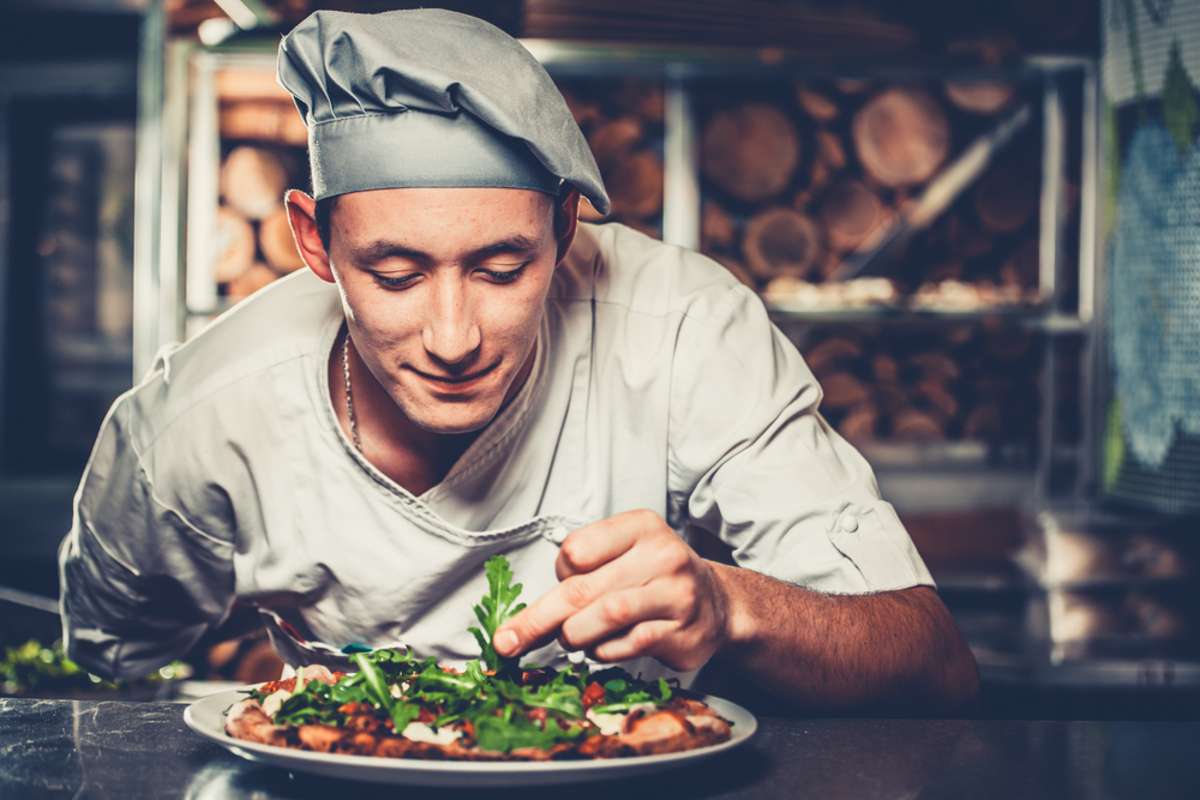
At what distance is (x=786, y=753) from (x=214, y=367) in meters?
1.00

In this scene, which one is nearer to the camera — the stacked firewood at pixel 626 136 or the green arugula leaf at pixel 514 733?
the green arugula leaf at pixel 514 733

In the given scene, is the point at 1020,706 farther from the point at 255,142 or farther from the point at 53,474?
the point at 53,474

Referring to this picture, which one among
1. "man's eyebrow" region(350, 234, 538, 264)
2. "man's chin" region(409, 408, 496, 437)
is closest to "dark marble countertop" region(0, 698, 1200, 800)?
"man's chin" region(409, 408, 496, 437)

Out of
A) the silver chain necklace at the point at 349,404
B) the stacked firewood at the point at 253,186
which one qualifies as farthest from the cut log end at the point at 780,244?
the silver chain necklace at the point at 349,404

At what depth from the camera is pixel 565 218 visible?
1.64 metres

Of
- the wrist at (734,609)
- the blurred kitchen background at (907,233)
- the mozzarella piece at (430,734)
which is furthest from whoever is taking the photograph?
the blurred kitchen background at (907,233)

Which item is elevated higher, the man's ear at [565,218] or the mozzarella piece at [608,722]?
the man's ear at [565,218]

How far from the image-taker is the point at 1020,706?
2.99 m

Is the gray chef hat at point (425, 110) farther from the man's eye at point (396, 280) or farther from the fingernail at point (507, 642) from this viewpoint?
the fingernail at point (507, 642)

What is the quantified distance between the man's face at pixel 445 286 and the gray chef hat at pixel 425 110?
0.03 meters

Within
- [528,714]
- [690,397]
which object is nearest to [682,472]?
[690,397]

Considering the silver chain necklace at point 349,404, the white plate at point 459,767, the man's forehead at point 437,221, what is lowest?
the white plate at point 459,767

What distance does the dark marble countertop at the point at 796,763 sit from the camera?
1077 millimetres

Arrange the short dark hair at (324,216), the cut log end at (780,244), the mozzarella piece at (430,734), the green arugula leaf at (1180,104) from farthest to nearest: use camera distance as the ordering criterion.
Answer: the cut log end at (780,244)
the green arugula leaf at (1180,104)
the short dark hair at (324,216)
the mozzarella piece at (430,734)
